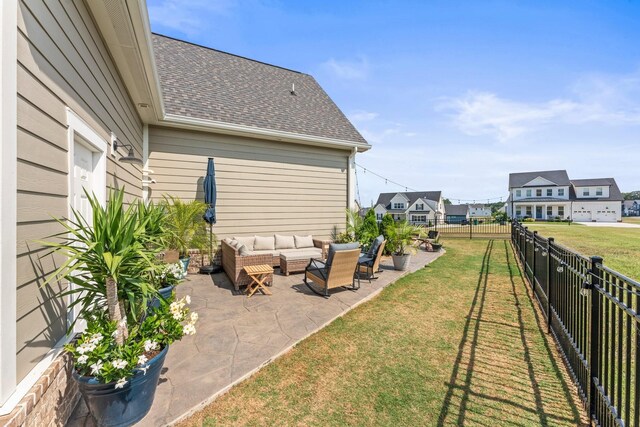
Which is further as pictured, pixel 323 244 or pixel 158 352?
pixel 323 244

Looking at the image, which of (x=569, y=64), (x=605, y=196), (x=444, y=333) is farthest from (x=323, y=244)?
(x=605, y=196)

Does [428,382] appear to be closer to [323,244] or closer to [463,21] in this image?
[323,244]

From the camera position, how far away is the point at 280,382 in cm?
282

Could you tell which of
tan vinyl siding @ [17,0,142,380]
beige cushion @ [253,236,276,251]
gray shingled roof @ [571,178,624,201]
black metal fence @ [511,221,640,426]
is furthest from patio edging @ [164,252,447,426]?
gray shingled roof @ [571,178,624,201]

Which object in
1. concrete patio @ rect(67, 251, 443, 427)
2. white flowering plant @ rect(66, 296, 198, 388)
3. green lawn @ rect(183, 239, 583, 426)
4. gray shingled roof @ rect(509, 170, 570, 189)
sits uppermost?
gray shingled roof @ rect(509, 170, 570, 189)

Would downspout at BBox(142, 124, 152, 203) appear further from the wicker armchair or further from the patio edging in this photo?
the patio edging

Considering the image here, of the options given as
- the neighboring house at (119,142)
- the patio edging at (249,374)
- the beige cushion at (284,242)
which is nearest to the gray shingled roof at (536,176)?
the neighboring house at (119,142)

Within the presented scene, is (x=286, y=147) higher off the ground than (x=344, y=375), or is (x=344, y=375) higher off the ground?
(x=286, y=147)

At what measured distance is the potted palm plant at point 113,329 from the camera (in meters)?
1.97

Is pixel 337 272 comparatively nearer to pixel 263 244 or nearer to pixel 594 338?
pixel 263 244

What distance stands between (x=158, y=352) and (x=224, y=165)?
19.6 feet

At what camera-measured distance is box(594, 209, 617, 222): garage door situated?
123ft

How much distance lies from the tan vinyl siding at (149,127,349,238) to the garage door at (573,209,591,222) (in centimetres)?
4484

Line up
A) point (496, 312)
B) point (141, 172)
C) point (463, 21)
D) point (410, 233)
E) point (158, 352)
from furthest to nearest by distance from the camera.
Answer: point (410, 233) < point (463, 21) < point (141, 172) < point (496, 312) < point (158, 352)
